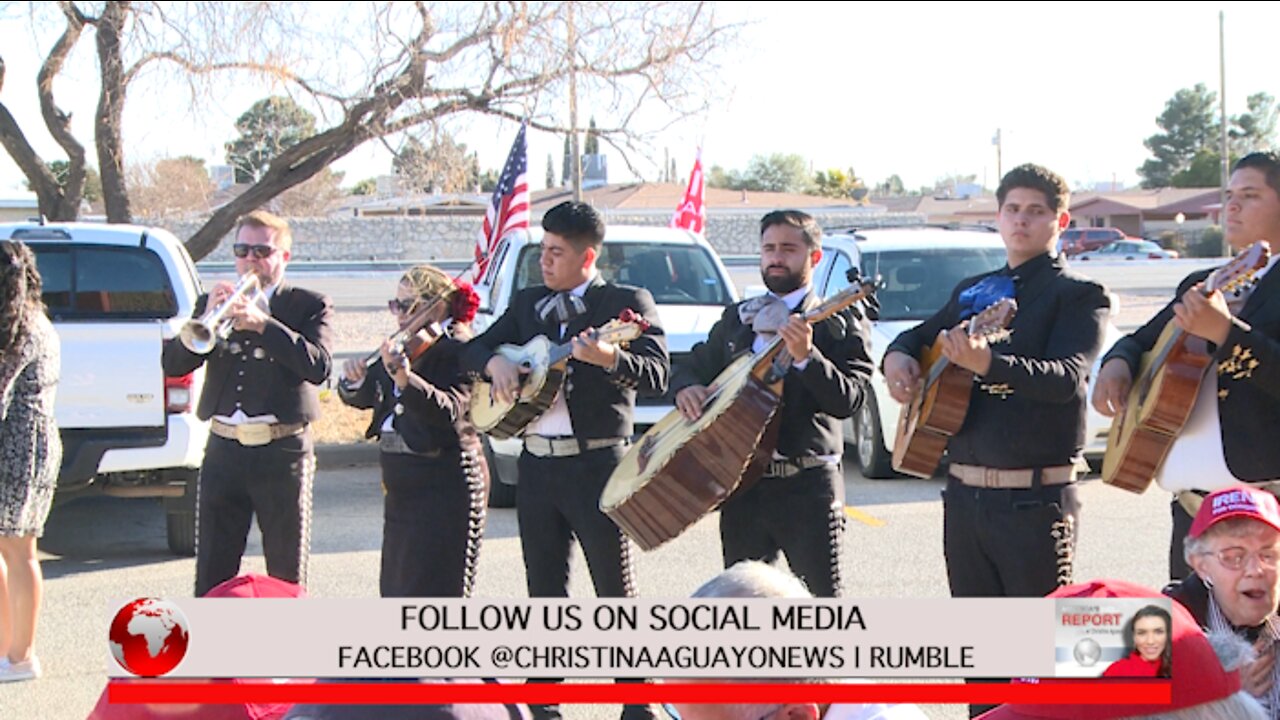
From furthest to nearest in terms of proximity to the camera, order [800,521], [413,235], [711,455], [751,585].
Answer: [413,235], [800,521], [711,455], [751,585]

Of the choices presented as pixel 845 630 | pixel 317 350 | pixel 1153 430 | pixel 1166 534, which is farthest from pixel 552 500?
pixel 1166 534

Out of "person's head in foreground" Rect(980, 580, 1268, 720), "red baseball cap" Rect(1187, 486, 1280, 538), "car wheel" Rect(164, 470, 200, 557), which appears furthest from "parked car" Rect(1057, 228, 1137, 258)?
"person's head in foreground" Rect(980, 580, 1268, 720)

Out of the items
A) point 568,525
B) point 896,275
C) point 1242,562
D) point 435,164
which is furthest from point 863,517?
point 1242,562

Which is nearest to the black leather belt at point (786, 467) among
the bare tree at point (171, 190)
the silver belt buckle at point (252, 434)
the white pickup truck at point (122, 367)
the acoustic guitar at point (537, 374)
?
the acoustic guitar at point (537, 374)

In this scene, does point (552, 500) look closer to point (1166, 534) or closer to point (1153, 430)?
point (1153, 430)

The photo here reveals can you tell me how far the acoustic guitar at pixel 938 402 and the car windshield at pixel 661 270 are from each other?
5.94m

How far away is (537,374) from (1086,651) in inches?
130

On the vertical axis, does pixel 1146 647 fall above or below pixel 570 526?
above

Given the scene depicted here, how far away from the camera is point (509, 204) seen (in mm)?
13312

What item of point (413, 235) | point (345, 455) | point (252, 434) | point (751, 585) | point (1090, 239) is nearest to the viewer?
point (751, 585)

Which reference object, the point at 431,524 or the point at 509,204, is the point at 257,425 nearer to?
the point at 431,524

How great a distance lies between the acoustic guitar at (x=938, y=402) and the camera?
4023mm

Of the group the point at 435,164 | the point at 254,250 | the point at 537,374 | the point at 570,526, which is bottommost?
the point at 570,526

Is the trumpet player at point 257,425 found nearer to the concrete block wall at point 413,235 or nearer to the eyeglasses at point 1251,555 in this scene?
the eyeglasses at point 1251,555
